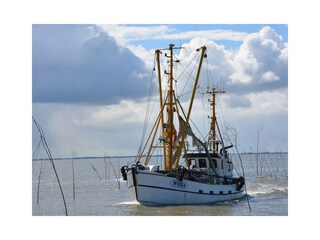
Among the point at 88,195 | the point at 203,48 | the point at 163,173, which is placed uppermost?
the point at 203,48

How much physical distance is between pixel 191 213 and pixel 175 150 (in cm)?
475

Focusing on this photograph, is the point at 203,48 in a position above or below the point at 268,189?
above

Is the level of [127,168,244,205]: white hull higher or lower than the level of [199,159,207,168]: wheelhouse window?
lower

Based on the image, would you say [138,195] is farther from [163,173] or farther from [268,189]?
[268,189]

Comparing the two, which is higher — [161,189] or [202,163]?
[202,163]

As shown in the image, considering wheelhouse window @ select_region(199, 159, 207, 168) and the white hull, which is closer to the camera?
the white hull

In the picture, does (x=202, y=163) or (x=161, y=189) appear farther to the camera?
(x=202, y=163)

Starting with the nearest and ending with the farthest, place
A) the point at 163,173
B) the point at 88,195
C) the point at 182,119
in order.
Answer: the point at 163,173 < the point at 182,119 < the point at 88,195

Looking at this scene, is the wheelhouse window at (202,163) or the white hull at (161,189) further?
the wheelhouse window at (202,163)

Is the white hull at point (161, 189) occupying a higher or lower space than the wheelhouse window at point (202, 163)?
lower
